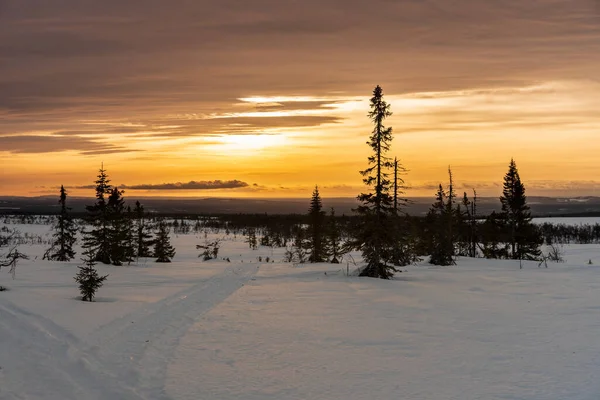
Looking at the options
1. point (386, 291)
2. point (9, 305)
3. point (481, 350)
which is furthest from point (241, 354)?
point (386, 291)

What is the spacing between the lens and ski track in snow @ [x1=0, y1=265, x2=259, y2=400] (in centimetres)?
826

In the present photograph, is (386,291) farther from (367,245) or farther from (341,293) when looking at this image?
(367,245)

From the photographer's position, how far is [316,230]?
161ft

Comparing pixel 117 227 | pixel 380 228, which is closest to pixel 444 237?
pixel 380 228

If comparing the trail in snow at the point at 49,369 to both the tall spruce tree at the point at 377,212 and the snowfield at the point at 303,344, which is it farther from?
the tall spruce tree at the point at 377,212

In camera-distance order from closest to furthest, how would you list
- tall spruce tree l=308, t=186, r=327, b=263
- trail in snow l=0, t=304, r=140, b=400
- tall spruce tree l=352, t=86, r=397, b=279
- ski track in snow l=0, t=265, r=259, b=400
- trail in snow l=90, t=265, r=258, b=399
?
trail in snow l=0, t=304, r=140, b=400
ski track in snow l=0, t=265, r=259, b=400
trail in snow l=90, t=265, r=258, b=399
tall spruce tree l=352, t=86, r=397, b=279
tall spruce tree l=308, t=186, r=327, b=263

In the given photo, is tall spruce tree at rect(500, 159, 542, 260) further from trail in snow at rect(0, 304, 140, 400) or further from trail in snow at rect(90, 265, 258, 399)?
trail in snow at rect(0, 304, 140, 400)

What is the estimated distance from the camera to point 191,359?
10336mm

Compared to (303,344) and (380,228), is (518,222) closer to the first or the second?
(380,228)

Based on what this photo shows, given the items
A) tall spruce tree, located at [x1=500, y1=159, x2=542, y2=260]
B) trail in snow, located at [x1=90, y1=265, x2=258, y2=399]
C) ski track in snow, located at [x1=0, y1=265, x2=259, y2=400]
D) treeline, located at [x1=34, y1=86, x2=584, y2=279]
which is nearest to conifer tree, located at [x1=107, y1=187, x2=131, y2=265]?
treeline, located at [x1=34, y1=86, x2=584, y2=279]

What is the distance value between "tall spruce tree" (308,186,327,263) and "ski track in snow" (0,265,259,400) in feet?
105

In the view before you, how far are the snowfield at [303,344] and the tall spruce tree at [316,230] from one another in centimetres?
2673

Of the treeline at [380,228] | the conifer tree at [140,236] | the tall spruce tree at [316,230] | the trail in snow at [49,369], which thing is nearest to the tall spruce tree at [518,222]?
the treeline at [380,228]

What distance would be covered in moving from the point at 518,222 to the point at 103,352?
50840mm
